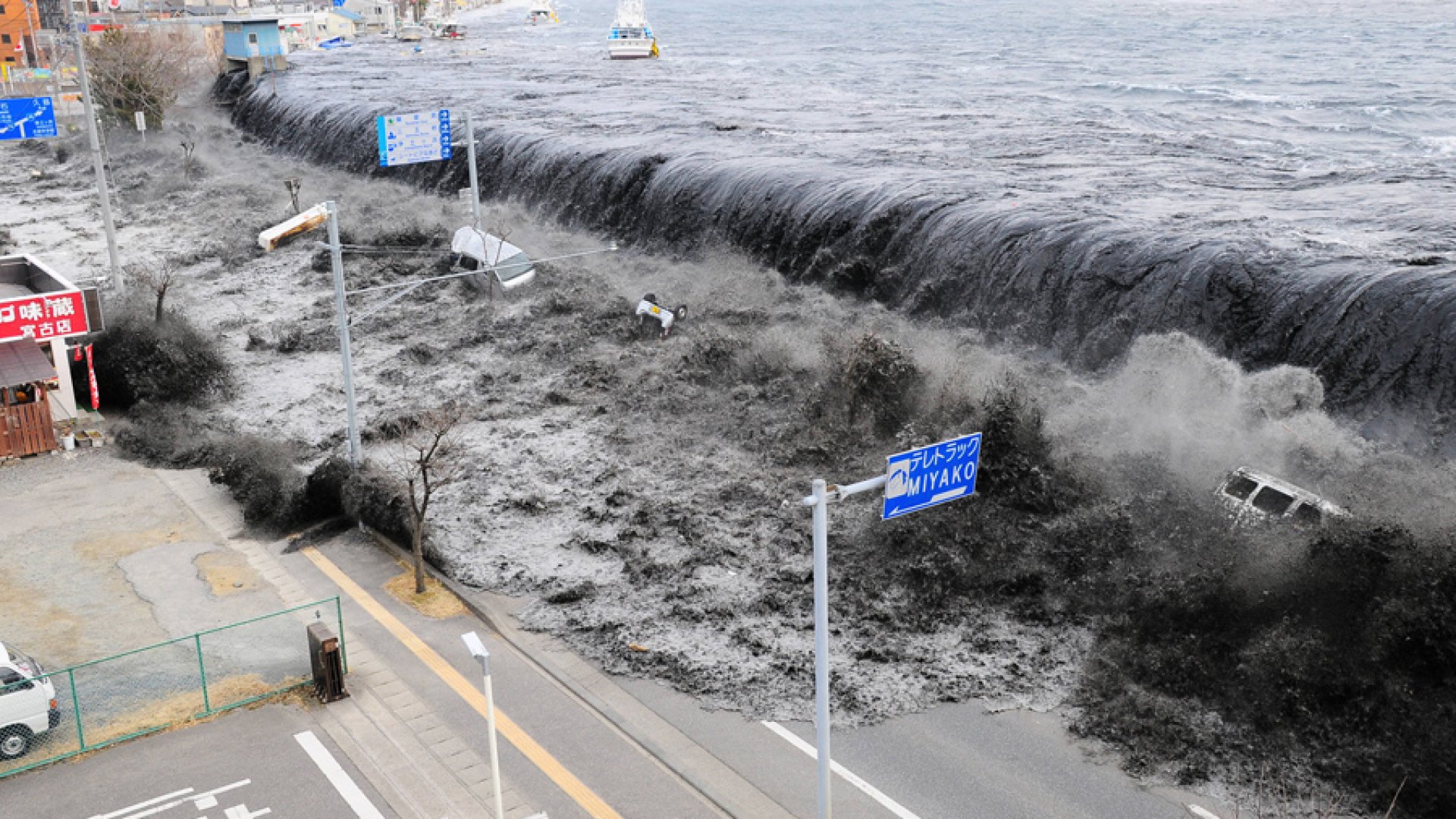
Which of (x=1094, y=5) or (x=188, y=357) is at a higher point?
(x=1094, y=5)

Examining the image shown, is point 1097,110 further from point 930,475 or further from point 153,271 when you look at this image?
point 930,475

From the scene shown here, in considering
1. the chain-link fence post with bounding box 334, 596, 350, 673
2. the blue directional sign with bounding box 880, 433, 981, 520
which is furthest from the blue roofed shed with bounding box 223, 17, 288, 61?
the blue directional sign with bounding box 880, 433, 981, 520

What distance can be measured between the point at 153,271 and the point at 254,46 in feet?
149

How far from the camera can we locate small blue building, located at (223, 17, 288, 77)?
3307 inches

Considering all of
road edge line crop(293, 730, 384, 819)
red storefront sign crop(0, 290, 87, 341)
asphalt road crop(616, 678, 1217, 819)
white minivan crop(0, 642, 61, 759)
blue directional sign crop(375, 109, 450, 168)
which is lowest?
asphalt road crop(616, 678, 1217, 819)

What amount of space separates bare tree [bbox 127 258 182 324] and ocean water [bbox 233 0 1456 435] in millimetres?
14062

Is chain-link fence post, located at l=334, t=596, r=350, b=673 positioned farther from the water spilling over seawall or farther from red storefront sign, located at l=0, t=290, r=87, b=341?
the water spilling over seawall

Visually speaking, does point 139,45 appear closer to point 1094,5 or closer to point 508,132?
point 508,132

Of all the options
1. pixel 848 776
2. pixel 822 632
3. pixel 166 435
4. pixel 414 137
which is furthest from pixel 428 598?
pixel 414 137

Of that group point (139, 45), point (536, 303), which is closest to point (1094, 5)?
point (139, 45)

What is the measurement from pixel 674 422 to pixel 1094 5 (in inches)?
6278

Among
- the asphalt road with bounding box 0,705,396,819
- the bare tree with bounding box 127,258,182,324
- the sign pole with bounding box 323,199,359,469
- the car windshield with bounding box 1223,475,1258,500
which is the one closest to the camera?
the asphalt road with bounding box 0,705,396,819

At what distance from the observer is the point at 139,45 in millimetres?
76125

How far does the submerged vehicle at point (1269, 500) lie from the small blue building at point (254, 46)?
258 feet
